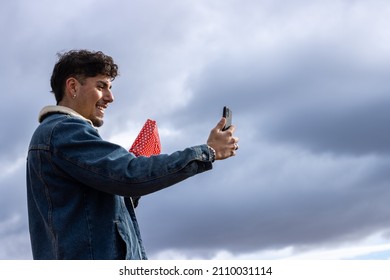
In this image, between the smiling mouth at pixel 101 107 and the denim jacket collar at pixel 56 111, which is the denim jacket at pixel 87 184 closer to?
the denim jacket collar at pixel 56 111

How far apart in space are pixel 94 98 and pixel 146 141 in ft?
4.70

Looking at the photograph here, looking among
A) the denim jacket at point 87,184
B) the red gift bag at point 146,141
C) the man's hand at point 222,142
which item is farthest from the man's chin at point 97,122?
the red gift bag at point 146,141

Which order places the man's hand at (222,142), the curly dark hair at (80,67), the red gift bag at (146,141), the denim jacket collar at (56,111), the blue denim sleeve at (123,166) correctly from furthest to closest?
the red gift bag at (146,141) < the curly dark hair at (80,67) < the denim jacket collar at (56,111) < the man's hand at (222,142) < the blue denim sleeve at (123,166)

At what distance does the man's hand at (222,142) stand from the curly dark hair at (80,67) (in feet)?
4.19

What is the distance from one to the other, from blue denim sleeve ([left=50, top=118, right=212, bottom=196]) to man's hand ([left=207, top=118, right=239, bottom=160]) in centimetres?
9

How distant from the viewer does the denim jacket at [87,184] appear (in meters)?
4.52

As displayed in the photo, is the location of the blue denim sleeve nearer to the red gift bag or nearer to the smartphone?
the smartphone

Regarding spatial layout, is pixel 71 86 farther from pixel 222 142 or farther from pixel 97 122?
pixel 222 142

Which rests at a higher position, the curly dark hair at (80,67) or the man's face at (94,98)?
the curly dark hair at (80,67)

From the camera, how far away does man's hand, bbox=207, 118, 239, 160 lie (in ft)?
15.1

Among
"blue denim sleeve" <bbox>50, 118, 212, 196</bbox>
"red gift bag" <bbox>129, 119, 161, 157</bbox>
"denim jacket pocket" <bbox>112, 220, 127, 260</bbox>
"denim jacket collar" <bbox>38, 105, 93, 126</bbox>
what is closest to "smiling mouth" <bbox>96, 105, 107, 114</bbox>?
"denim jacket collar" <bbox>38, 105, 93, 126</bbox>
